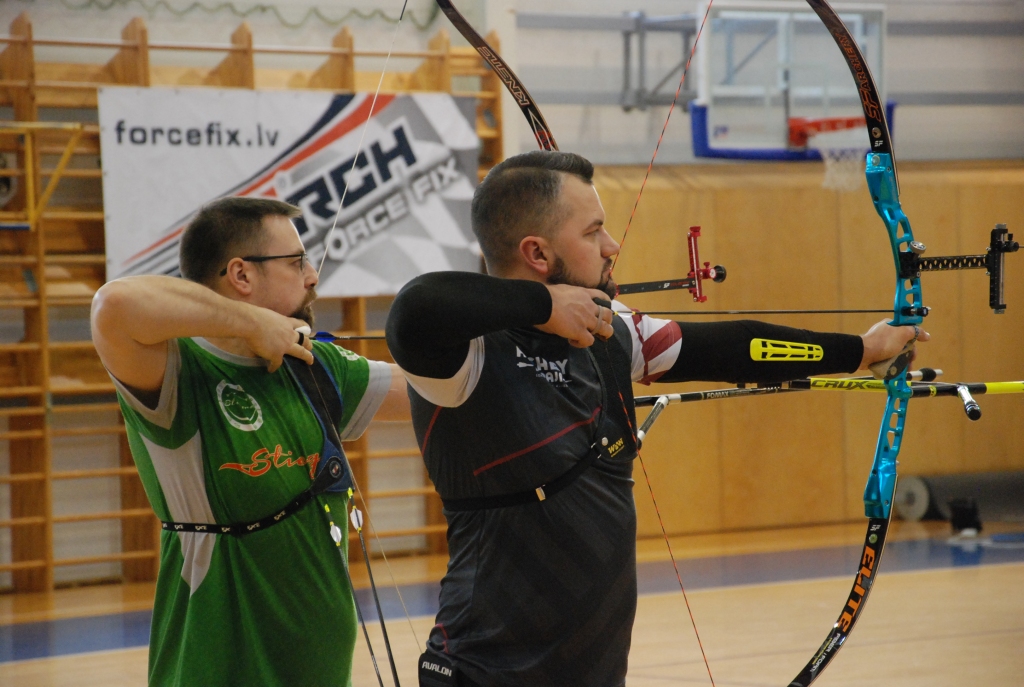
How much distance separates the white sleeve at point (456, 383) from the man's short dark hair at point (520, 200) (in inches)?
5.5

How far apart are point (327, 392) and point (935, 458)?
5777mm

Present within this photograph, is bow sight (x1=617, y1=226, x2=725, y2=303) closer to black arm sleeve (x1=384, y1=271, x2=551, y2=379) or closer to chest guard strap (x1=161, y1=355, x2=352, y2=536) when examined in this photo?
chest guard strap (x1=161, y1=355, x2=352, y2=536)

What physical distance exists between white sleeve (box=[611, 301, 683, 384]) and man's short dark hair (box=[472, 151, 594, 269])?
22 centimetres

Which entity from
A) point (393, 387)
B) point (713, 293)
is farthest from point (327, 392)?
point (713, 293)

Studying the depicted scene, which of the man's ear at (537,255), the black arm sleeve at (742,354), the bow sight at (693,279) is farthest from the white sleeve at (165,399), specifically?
the bow sight at (693,279)

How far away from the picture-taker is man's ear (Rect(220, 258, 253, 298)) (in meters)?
1.74

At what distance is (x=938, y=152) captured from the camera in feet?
22.7

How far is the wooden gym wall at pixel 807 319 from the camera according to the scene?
20.6 ft

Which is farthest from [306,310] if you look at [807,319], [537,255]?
[807,319]

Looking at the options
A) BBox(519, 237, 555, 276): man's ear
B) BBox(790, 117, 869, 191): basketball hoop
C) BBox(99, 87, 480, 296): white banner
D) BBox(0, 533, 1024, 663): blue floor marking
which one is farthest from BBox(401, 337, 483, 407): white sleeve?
BBox(790, 117, 869, 191): basketball hoop

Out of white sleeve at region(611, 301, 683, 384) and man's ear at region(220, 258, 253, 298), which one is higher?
man's ear at region(220, 258, 253, 298)

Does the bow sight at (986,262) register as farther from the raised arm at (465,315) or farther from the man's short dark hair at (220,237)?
the man's short dark hair at (220,237)

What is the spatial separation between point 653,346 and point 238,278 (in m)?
0.69

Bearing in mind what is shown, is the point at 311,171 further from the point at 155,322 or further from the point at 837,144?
the point at 155,322
